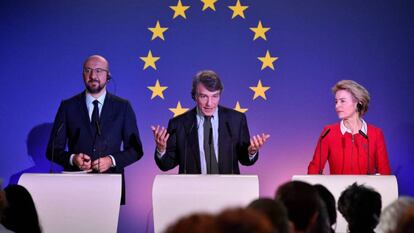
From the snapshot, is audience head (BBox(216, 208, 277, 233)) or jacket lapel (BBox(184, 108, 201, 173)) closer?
audience head (BBox(216, 208, 277, 233))

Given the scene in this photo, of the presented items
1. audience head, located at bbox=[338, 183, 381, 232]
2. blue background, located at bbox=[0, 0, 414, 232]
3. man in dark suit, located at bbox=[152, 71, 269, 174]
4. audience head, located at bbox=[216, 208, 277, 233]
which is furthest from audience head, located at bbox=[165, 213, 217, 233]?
blue background, located at bbox=[0, 0, 414, 232]

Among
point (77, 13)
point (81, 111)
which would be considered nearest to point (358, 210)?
point (81, 111)

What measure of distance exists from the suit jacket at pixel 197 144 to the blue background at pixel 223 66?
141 centimetres

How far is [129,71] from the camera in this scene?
6055mm

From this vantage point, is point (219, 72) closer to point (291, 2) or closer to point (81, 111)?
point (291, 2)

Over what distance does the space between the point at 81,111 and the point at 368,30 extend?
279 centimetres

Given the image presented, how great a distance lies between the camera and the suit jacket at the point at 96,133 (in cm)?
460

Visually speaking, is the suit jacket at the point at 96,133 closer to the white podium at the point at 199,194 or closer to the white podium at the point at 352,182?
the white podium at the point at 199,194

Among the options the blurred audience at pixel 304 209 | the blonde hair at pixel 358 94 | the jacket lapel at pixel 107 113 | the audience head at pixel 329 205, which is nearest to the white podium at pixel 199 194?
the audience head at pixel 329 205

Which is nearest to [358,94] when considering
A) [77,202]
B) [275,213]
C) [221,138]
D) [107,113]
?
[221,138]

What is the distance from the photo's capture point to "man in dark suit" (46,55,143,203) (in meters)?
4.59

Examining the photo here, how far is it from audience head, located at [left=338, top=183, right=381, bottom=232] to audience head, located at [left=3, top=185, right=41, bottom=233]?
4.36 ft

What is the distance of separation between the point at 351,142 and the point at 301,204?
8.36 ft

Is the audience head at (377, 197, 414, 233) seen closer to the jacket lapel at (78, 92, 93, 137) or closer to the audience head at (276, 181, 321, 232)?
the audience head at (276, 181, 321, 232)
